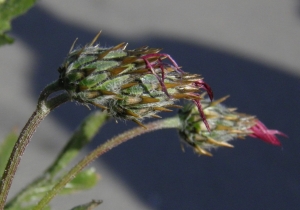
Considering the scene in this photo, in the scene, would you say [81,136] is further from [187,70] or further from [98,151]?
[187,70]

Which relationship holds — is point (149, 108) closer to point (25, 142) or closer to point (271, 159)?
point (25, 142)

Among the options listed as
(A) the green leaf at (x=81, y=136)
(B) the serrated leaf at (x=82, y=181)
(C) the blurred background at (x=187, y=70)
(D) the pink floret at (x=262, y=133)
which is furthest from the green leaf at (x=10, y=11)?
(C) the blurred background at (x=187, y=70)

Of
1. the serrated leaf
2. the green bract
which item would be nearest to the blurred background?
the serrated leaf

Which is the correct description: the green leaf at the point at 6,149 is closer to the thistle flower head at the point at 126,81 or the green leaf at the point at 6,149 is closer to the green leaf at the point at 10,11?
the green leaf at the point at 10,11

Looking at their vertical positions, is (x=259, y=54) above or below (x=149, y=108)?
below

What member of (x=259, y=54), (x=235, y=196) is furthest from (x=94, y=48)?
(x=259, y=54)

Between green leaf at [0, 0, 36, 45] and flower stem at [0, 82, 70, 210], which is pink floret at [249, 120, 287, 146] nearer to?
flower stem at [0, 82, 70, 210]

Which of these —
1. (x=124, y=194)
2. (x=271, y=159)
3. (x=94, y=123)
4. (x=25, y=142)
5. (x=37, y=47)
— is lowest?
(x=124, y=194)
